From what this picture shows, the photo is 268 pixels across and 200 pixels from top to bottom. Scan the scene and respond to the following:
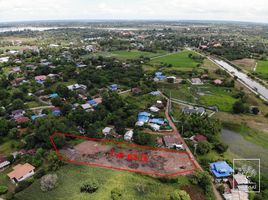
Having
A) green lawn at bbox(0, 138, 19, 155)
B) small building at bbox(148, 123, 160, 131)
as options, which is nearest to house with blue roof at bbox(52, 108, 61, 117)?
green lawn at bbox(0, 138, 19, 155)

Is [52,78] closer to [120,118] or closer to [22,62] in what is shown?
[22,62]

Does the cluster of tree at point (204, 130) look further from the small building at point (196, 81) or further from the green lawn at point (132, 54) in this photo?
the green lawn at point (132, 54)

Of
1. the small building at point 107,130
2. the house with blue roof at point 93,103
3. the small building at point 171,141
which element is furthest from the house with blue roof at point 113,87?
the small building at point 171,141

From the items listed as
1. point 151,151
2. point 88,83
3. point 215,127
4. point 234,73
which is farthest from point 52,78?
point 234,73

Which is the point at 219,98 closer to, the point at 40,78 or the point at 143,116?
the point at 143,116

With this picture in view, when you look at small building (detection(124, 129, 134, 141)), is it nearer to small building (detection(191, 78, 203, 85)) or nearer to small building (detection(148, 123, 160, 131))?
small building (detection(148, 123, 160, 131))

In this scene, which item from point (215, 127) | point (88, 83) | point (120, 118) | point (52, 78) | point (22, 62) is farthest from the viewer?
point (22, 62)
